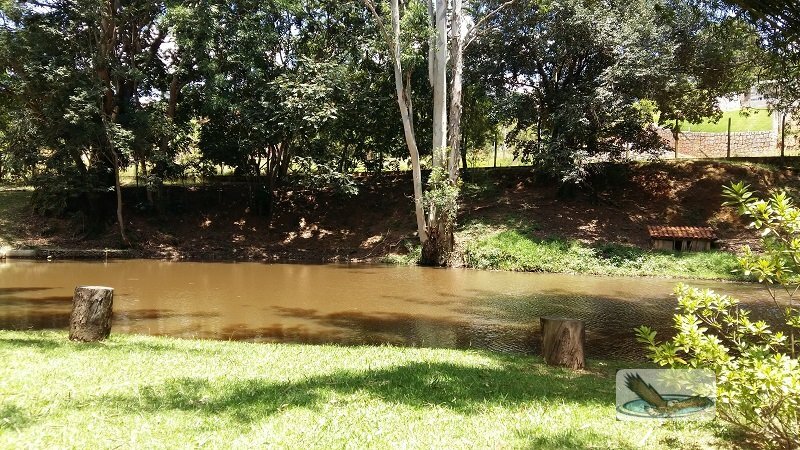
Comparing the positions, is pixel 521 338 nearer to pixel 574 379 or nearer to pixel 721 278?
pixel 574 379

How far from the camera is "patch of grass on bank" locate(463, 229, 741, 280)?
1730 cm

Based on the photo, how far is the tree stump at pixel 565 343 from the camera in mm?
→ 6445

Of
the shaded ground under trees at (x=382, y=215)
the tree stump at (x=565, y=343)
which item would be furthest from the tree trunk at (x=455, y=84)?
the tree stump at (x=565, y=343)

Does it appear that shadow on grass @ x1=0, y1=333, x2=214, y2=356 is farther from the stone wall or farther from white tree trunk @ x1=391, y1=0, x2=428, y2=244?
the stone wall

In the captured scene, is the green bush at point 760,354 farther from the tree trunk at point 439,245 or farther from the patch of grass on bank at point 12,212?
the patch of grass on bank at point 12,212

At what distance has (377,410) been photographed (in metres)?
4.45

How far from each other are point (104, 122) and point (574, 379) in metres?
20.0

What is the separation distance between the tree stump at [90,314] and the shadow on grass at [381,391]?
289cm

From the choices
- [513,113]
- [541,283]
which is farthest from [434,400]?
[513,113]

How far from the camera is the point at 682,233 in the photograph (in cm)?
1898

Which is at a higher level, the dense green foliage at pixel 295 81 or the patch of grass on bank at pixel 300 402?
the dense green foliage at pixel 295 81

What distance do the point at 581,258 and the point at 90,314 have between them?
15.5 meters

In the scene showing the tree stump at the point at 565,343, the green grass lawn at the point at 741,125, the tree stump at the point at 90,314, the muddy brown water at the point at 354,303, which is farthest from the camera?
the green grass lawn at the point at 741,125

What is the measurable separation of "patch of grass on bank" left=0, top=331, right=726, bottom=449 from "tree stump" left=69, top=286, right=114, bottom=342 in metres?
0.52
